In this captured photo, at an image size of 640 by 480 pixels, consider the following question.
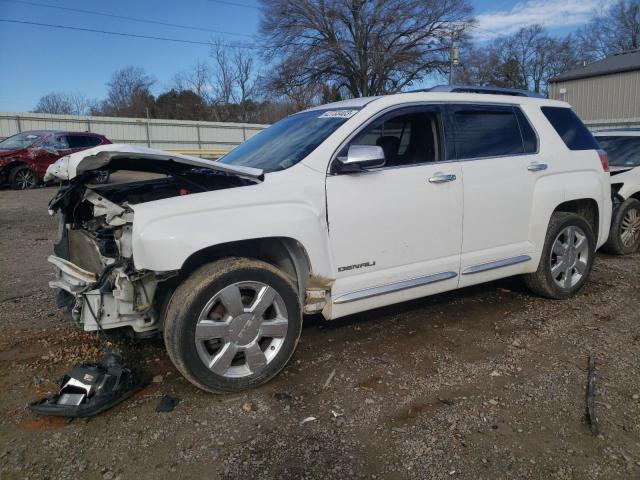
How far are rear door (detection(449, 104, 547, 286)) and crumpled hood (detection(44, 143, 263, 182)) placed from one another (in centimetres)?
179

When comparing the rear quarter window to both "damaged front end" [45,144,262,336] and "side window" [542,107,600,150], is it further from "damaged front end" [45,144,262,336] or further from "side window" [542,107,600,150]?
"damaged front end" [45,144,262,336]

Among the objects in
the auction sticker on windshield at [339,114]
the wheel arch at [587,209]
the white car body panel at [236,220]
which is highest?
the auction sticker on windshield at [339,114]

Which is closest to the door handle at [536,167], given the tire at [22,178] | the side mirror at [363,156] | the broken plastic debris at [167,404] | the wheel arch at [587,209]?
the wheel arch at [587,209]

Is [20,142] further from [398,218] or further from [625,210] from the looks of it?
[625,210]

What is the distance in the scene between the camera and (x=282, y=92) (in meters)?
36.6

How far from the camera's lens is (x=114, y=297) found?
296cm

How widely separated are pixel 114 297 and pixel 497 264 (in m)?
3.01

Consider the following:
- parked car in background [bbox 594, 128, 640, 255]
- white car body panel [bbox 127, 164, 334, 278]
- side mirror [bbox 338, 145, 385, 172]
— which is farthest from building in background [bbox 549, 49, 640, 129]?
white car body panel [bbox 127, 164, 334, 278]

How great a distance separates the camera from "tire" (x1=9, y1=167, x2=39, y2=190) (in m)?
14.4

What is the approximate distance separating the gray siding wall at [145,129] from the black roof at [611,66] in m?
24.8

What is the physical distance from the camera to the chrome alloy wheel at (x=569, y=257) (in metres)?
4.61

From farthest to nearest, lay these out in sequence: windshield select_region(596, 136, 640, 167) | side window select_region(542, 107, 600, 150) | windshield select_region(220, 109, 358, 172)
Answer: windshield select_region(596, 136, 640, 167) → side window select_region(542, 107, 600, 150) → windshield select_region(220, 109, 358, 172)

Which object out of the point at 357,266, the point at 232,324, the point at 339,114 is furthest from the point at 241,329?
the point at 339,114

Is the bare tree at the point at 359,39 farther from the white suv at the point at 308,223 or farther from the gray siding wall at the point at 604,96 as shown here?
the white suv at the point at 308,223
